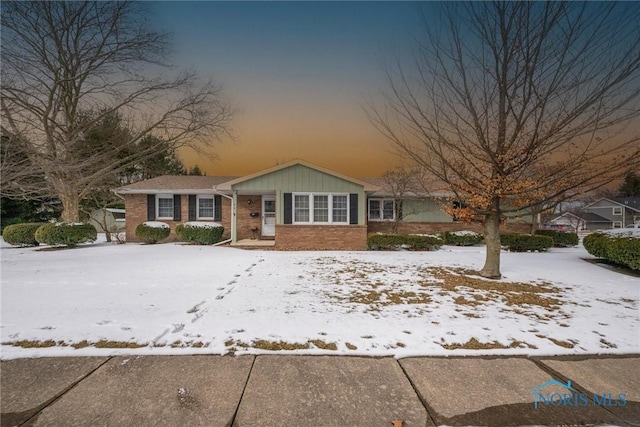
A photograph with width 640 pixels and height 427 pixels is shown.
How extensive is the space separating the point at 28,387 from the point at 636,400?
4.95 meters

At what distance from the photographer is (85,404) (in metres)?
2.09

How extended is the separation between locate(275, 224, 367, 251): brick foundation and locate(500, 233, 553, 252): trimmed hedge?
6.67 metres

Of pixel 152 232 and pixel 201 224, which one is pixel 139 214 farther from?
pixel 201 224

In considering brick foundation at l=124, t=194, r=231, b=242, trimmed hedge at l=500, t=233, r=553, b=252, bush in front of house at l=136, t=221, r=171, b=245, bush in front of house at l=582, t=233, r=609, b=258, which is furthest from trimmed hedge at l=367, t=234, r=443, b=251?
bush in front of house at l=136, t=221, r=171, b=245

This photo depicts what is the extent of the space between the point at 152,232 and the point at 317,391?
13393mm

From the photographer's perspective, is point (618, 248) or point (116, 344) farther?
point (618, 248)

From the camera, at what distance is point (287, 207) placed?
1212 centimetres

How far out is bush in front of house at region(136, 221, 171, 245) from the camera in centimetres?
1296

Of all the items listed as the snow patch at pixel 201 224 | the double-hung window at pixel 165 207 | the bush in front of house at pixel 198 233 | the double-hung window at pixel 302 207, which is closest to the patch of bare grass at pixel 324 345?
the double-hung window at pixel 302 207

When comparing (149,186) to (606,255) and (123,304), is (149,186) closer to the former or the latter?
(123,304)

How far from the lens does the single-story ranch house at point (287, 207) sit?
12047mm

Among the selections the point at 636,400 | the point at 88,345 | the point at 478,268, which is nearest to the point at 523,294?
the point at 478,268

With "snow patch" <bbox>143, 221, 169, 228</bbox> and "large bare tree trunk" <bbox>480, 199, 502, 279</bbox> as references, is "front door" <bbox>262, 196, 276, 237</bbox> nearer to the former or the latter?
"snow patch" <bbox>143, 221, 169, 228</bbox>

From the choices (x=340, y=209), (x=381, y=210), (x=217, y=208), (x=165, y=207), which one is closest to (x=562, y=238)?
(x=381, y=210)
